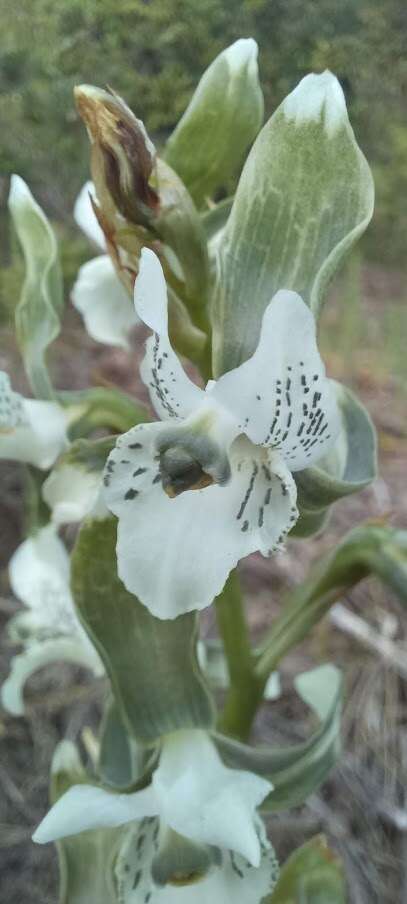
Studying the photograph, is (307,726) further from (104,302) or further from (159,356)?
(159,356)

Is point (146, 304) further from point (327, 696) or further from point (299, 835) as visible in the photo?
point (299, 835)

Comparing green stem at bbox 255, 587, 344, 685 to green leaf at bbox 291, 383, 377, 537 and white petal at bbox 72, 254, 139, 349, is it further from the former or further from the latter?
white petal at bbox 72, 254, 139, 349

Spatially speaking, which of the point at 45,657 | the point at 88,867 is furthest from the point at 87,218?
the point at 88,867

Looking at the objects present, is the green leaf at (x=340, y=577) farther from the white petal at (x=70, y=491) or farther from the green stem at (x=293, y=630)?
the white petal at (x=70, y=491)

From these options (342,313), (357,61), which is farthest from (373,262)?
(357,61)

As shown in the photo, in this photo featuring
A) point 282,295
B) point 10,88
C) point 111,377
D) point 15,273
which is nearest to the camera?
point 282,295

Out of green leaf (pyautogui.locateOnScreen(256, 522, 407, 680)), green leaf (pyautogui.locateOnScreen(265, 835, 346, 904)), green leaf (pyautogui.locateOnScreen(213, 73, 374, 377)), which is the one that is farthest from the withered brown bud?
green leaf (pyautogui.locateOnScreen(265, 835, 346, 904))

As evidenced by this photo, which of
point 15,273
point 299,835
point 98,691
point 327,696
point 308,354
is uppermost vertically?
point 308,354
